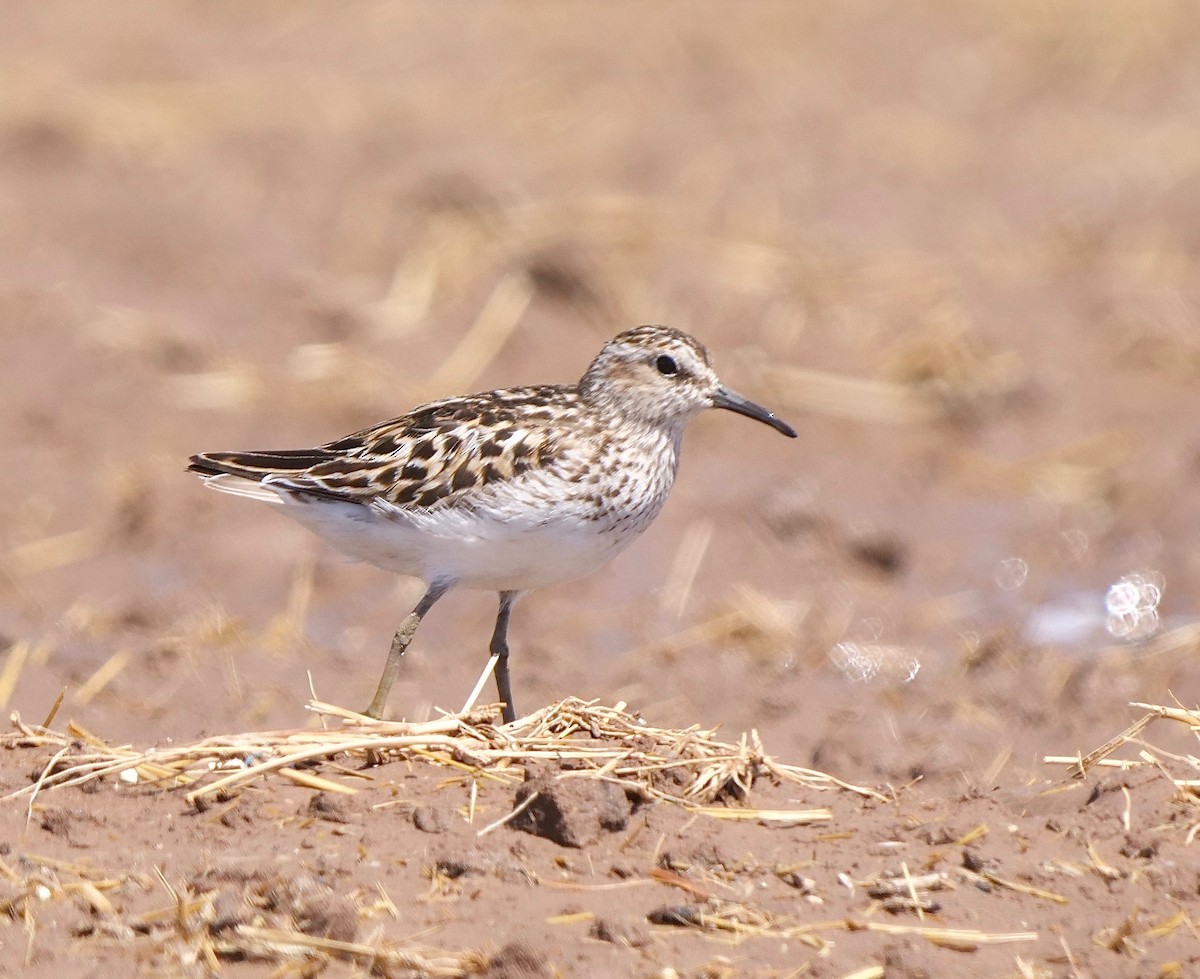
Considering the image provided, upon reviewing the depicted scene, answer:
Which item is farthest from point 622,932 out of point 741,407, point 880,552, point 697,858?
point 880,552

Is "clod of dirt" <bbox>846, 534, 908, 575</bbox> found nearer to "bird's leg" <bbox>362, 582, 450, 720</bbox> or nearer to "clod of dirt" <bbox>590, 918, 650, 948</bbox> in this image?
"bird's leg" <bbox>362, 582, 450, 720</bbox>

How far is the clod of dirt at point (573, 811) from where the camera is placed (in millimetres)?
5121

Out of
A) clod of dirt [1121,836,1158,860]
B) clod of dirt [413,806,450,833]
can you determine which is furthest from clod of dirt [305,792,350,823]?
clod of dirt [1121,836,1158,860]

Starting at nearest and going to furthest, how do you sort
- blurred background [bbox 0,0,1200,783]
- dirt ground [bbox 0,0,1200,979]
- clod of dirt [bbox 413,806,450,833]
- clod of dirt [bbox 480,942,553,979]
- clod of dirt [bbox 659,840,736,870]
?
1. clod of dirt [bbox 480,942,553,979]
2. dirt ground [bbox 0,0,1200,979]
3. clod of dirt [bbox 659,840,736,870]
4. clod of dirt [bbox 413,806,450,833]
5. blurred background [bbox 0,0,1200,783]

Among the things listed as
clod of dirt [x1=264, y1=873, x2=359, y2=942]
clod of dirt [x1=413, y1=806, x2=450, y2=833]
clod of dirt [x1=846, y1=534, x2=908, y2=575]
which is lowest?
clod of dirt [x1=846, y1=534, x2=908, y2=575]

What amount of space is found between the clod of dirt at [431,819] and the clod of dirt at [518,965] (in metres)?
0.78

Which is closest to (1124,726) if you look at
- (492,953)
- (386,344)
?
(492,953)

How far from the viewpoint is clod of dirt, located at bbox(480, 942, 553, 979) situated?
14.4ft

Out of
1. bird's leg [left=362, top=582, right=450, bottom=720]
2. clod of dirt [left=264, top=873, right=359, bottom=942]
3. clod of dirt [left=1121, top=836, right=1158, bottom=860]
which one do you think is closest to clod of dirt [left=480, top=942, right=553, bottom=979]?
clod of dirt [left=264, top=873, right=359, bottom=942]

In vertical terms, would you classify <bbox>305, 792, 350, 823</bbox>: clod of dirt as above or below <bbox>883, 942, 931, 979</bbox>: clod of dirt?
below

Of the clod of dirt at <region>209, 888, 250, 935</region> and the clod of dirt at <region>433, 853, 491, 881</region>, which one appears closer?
the clod of dirt at <region>209, 888, 250, 935</region>

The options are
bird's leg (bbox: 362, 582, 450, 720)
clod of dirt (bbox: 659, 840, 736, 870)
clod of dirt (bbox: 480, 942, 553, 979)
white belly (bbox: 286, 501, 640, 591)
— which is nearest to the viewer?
clod of dirt (bbox: 480, 942, 553, 979)

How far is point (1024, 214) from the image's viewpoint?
13.5 m

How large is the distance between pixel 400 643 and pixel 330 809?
145 cm
